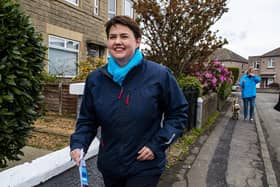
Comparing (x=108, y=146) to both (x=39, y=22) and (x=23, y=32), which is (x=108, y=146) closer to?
(x=23, y=32)

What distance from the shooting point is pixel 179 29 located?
278 inches

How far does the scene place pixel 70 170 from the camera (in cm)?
282

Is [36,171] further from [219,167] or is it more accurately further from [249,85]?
[249,85]

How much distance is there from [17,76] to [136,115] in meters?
1.40

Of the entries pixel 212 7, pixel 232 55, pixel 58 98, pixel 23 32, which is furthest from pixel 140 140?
pixel 232 55

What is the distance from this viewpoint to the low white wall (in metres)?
2.12

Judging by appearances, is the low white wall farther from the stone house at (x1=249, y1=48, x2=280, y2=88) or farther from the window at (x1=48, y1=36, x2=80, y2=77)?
the stone house at (x1=249, y1=48, x2=280, y2=88)

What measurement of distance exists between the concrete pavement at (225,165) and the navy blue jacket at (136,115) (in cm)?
216

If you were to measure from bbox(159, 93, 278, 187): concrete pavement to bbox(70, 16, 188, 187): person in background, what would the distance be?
7.01 feet

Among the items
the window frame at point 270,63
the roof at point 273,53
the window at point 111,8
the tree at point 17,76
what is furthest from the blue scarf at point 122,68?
the window frame at point 270,63

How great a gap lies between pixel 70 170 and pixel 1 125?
895mm

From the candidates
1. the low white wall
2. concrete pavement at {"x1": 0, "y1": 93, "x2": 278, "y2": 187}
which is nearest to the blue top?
concrete pavement at {"x1": 0, "y1": 93, "x2": 278, "y2": 187}

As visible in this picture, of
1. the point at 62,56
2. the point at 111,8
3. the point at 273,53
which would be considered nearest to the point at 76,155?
the point at 62,56

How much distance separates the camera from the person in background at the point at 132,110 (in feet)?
5.99
